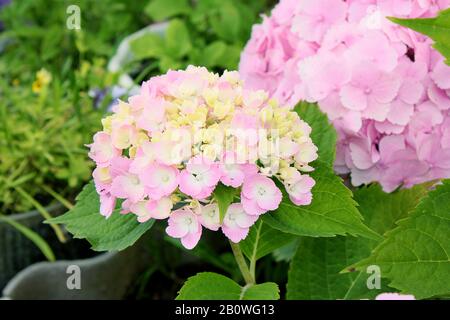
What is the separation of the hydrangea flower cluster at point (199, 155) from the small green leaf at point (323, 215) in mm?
18

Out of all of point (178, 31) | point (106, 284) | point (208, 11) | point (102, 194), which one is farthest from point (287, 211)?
point (208, 11)

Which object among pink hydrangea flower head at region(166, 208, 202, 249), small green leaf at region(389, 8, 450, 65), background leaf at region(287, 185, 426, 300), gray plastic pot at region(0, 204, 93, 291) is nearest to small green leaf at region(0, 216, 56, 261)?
gray plastic pot at region(0, 204, 93, 291)

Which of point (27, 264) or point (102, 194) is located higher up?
point (102, 194)

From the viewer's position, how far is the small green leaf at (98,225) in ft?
2.50

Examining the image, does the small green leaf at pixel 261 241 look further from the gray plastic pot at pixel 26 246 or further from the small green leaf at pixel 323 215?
the gray plastic pot at pixel 26 246

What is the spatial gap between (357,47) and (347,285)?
0.27m

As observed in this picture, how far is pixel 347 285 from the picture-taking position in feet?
2.99

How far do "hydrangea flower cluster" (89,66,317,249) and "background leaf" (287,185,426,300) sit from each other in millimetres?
189

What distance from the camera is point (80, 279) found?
1.25 metres

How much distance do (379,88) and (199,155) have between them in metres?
0.29

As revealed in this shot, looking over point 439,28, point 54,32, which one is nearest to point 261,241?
point 439,28

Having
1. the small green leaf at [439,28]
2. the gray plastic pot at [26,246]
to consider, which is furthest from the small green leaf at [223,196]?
the gray plastic pot at [26,246]

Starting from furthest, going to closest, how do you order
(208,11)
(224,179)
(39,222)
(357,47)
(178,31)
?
1. (208,11)
2. (178,31)
3. (39,222)
4. (357,47)
5. (224,179)
